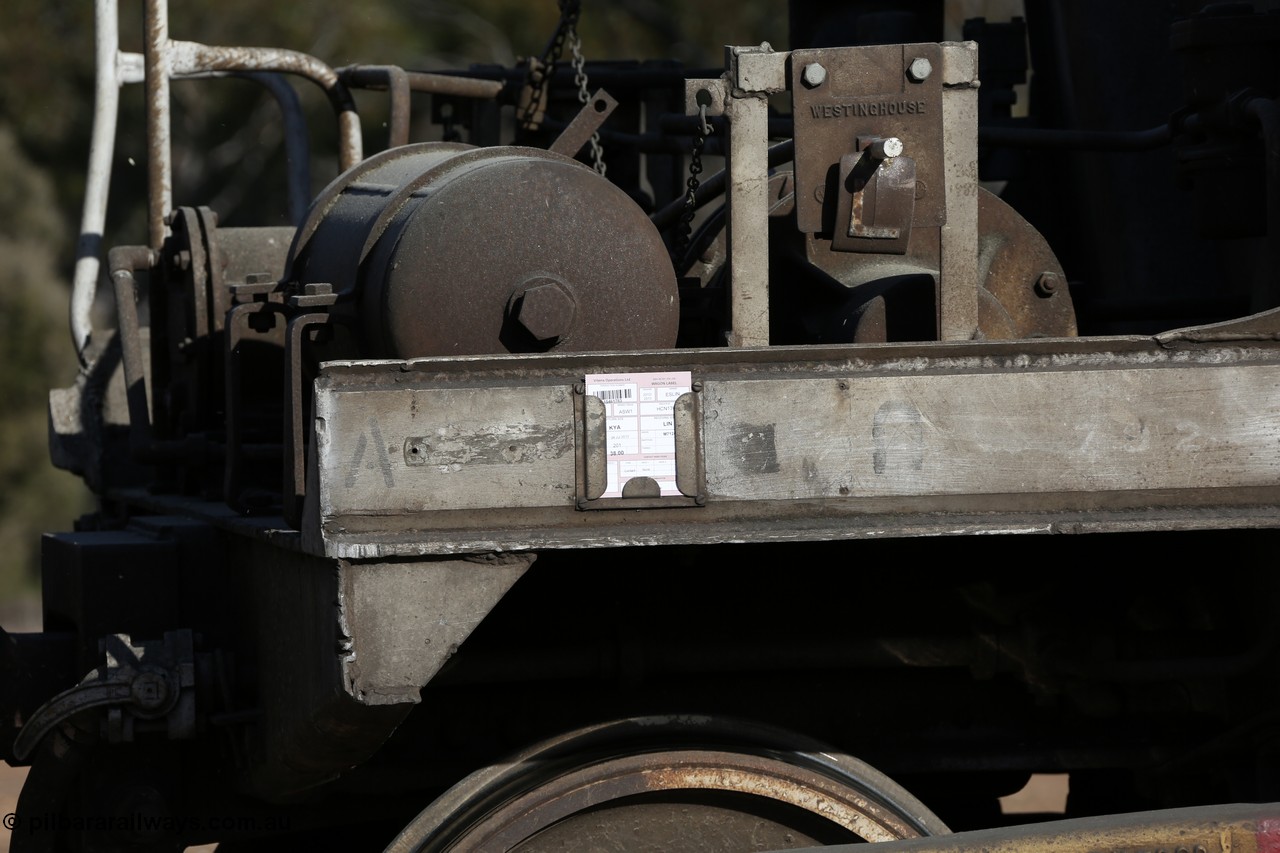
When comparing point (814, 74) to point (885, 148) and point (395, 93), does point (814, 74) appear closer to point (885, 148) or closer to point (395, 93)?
point (885, 148)

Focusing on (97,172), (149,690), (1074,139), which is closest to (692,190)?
(1074,139)

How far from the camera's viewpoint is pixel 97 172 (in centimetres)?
461

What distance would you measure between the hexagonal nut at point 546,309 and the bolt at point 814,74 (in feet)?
1.79

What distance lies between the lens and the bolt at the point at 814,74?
297cm

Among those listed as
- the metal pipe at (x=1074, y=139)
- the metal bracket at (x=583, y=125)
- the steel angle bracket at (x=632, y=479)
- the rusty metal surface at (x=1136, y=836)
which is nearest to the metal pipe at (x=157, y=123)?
the metal bracket at (x=583, y=125)

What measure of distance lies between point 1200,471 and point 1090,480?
0.56ft

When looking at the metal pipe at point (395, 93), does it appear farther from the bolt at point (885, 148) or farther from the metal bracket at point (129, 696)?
the bolt at point (885, 148)

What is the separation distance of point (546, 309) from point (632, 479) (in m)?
0.50

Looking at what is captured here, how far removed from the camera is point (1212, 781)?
11.7ft

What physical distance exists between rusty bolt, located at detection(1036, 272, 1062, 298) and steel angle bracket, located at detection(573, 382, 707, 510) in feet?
3.77

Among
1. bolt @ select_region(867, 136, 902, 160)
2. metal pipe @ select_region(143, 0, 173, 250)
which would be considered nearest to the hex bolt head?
bolt @ select_region(867, 136, 902, 160)

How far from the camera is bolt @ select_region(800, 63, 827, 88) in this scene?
297cm

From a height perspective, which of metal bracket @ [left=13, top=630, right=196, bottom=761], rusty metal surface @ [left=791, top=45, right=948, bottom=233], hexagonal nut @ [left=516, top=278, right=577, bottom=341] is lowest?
metal bracket @ [left=13, top=630, right=196, bottom=761]

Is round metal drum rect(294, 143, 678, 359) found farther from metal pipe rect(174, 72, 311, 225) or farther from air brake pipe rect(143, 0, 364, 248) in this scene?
metal pipe rect(174, 72, 311, 225)
